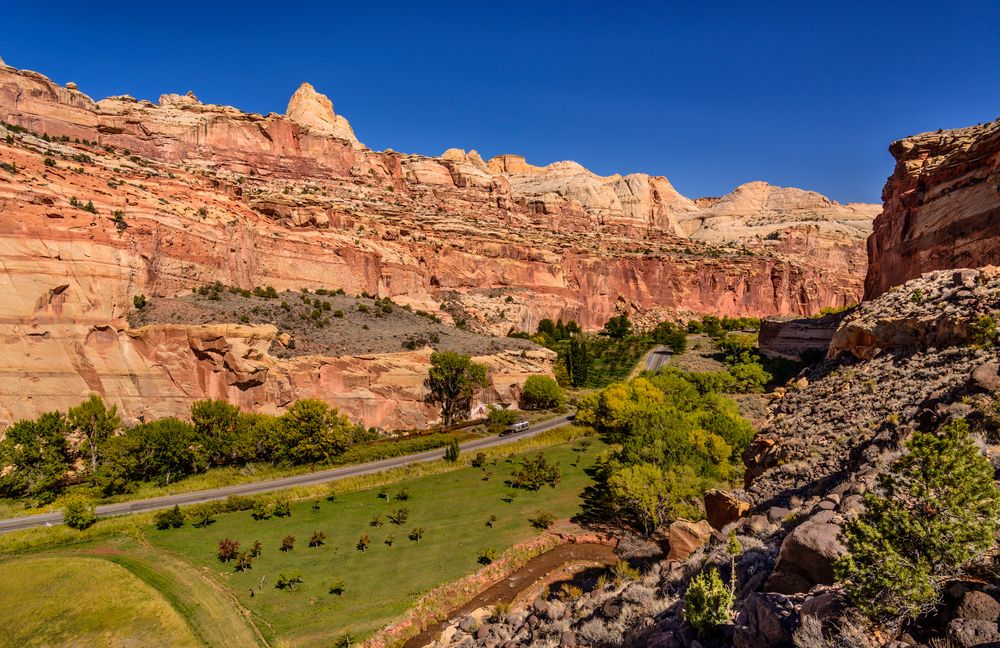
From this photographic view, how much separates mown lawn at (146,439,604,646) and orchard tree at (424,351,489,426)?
49.9ft

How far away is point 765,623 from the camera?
6492 mm

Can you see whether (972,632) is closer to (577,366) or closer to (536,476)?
(536,476)

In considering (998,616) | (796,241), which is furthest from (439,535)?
(796,241)

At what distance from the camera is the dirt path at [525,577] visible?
20.1m

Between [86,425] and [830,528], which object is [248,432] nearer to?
[86,425]

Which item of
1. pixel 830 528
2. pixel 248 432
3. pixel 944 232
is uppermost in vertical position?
pixel 944 232

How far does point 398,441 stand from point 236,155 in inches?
2791

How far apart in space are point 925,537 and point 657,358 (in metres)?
74.1

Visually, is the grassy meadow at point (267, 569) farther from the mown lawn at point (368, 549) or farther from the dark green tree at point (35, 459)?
the dark green tree at point (35, 459)

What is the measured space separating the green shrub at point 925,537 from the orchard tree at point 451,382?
4726cm

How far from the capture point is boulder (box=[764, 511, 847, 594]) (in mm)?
7273

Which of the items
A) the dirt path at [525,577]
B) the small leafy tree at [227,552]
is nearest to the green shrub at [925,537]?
the dirt path at [525,577]

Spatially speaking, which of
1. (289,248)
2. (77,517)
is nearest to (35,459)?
(77,517)

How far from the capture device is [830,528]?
778 cm
